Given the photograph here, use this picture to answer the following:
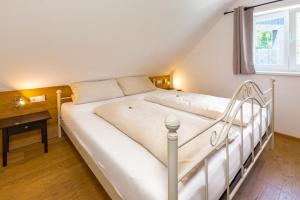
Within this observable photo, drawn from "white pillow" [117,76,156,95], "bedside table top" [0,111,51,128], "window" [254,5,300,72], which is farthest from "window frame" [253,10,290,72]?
"bedside table top" [0,111,51,128]

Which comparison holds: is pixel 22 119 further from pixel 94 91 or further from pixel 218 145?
pixel 218 145

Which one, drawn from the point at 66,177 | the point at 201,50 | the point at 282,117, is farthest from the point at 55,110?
the point at 282,117

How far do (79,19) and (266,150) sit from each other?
2527 millimetres

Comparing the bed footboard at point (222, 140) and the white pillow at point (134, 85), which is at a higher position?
Answer: the white pillow at point (134, 85)

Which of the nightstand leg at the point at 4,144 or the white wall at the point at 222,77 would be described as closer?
the nightstand leg at the point at 4,144

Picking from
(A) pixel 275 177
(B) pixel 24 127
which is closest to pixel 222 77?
(A) pixel 275 177

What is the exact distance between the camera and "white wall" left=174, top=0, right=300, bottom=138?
96.3 inches

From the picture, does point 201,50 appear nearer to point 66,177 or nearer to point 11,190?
point 66,177

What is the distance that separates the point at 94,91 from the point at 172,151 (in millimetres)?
2108

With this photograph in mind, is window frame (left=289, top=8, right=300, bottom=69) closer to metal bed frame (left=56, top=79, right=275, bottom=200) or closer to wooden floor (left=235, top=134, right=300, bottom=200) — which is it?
metal bed frame (left=56, top=79, right=275, bottom=200)

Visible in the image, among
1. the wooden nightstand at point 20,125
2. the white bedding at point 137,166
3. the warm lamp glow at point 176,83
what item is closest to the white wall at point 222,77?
the warm lamp glow at point 176,83

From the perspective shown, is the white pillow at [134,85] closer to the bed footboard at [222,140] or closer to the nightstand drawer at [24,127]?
the nightstand drawer at [24,127]

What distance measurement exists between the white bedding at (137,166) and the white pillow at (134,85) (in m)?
1.31

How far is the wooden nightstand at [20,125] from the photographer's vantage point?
2.02 m
